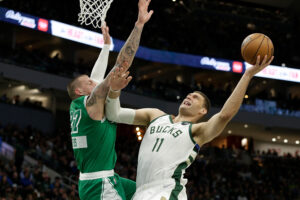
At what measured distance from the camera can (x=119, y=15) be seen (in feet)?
97.6

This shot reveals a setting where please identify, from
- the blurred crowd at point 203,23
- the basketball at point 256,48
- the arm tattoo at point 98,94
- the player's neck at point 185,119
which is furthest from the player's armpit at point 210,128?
the blurred crowd at point 203,23

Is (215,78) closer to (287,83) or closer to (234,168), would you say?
(287,83)

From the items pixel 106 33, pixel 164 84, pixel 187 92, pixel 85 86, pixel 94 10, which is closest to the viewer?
pixel 85 86

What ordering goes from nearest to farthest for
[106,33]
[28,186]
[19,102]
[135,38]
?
[135,38] < [106,33] < [28,186] < [19,102]

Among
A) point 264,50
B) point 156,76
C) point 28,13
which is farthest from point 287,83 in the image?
point 264,50

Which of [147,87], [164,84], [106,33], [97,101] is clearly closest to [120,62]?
[97,101]

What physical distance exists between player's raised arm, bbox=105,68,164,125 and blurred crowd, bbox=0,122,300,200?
6.94 m

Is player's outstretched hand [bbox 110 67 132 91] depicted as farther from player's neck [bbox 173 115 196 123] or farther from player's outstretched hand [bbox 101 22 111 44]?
player's outstretched hand [bbox 101 22 111 44]

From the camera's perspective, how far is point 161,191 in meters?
4.41

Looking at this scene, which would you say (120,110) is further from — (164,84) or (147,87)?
(164,84)

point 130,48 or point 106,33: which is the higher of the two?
point 106,33

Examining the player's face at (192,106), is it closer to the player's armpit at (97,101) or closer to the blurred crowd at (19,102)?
the player's armpit at (97,101)

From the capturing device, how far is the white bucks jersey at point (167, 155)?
447cm

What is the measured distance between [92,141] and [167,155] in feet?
2.57
